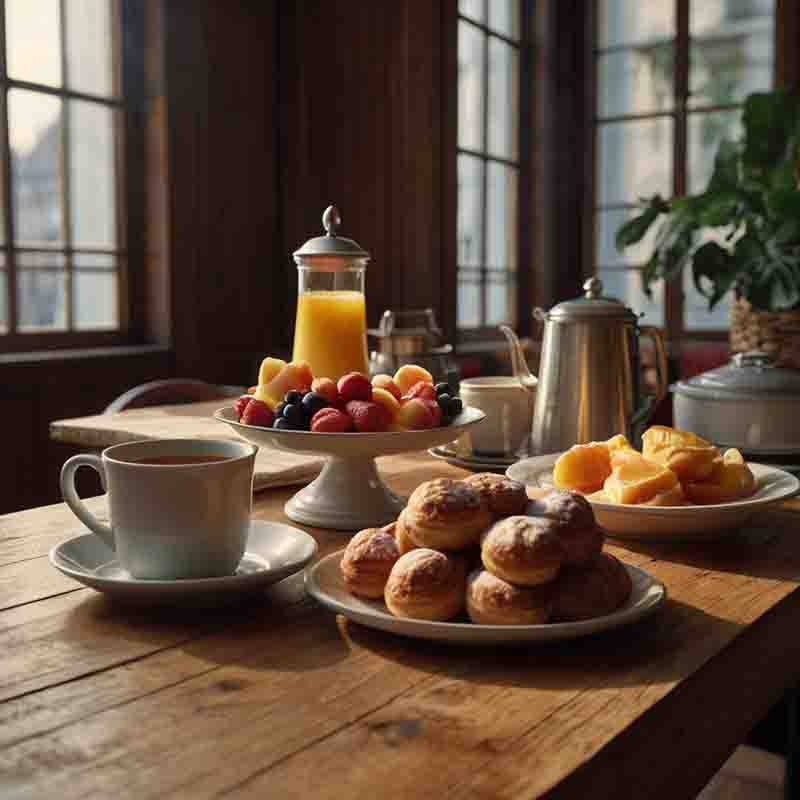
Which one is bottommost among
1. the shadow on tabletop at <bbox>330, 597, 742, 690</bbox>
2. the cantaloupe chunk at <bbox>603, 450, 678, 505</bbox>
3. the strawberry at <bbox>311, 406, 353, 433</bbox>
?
the shadow on tabletop at <bbox>330, 597, 742, 690</bbox>

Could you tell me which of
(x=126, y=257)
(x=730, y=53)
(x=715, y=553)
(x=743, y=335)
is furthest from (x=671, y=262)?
(x=715, y=553)

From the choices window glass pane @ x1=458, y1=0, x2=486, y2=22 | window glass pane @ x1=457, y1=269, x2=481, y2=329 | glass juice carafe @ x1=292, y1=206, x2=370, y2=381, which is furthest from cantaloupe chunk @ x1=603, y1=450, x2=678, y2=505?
window glass pane @ x1=458, y1=0, x2=486, y2=22

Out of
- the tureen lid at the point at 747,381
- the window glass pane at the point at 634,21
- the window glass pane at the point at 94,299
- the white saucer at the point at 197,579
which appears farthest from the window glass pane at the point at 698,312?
the white saucer at the point at 197,579

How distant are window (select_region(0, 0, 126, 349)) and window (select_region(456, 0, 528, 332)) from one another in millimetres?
1510

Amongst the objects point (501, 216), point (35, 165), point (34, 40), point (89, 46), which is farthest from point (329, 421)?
point (501, 216)

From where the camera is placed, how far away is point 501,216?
448cm

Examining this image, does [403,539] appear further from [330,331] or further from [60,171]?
[60,171]

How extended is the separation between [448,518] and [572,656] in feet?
0.36

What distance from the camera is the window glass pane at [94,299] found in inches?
110

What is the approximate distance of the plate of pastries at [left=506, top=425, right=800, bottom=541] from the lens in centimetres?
86

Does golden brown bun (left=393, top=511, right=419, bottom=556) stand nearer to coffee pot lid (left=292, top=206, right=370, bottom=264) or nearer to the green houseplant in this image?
coffee pot lid (left=292, top=206, right=370, bottom=264)

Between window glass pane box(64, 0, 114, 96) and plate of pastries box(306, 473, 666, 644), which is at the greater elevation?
window glass pane box(64, 0, 114, 96)

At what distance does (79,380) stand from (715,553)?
2106 mm

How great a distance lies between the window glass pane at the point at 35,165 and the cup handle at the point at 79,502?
79.8 inches
